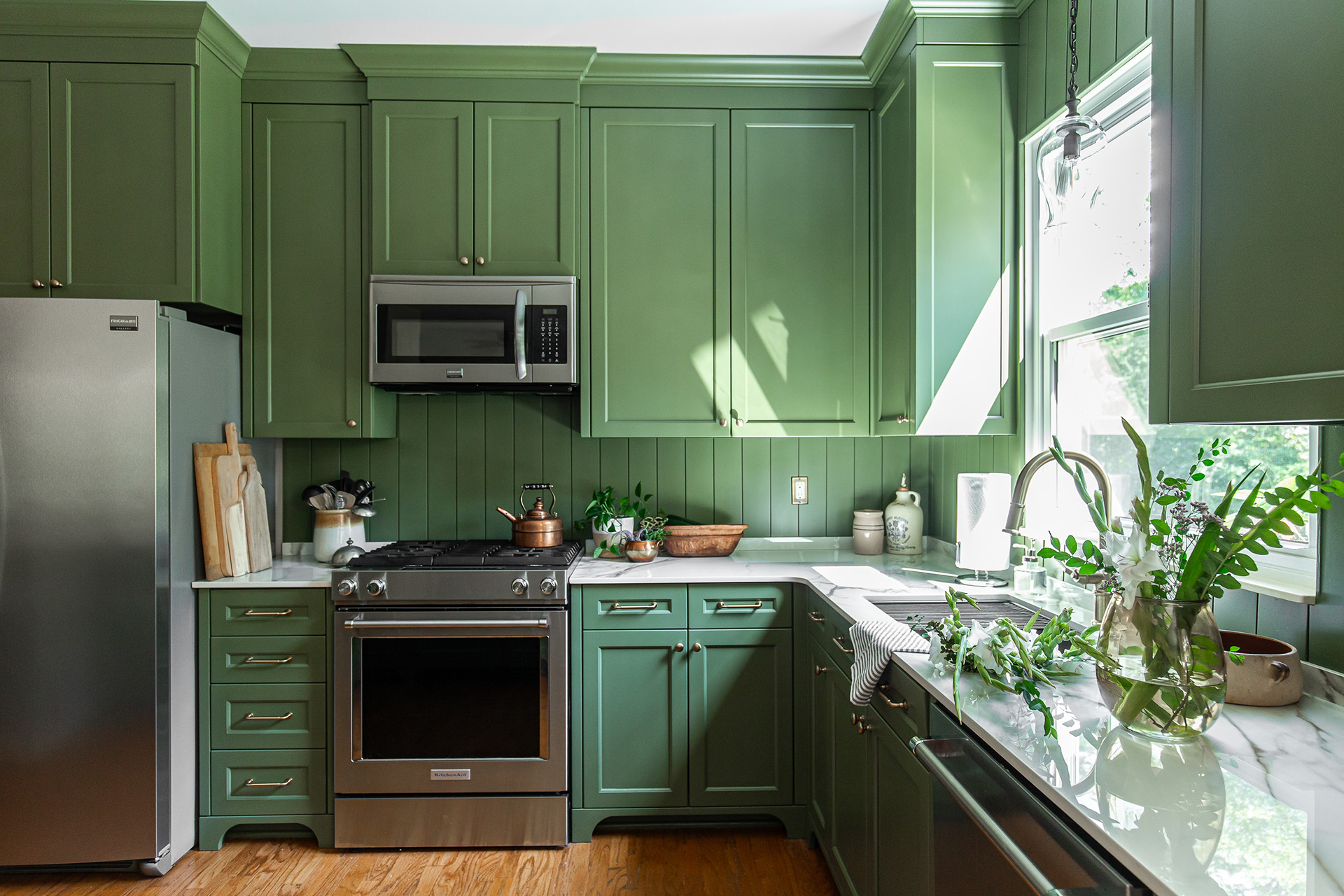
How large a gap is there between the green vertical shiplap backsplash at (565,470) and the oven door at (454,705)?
0.65 metres

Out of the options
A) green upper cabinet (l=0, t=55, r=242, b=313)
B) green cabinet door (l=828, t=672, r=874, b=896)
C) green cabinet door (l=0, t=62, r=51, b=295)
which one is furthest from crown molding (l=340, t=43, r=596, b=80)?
green cabinet door (l=828, t=672, r=874, b=896)

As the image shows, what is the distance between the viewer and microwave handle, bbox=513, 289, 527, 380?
2502 millimetres

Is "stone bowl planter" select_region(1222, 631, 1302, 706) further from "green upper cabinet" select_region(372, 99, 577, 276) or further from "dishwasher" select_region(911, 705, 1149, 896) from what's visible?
"green upper cabinet" select_region(372, 99, 577, 276)

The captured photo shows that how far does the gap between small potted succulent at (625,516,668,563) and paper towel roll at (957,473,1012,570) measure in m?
1.04

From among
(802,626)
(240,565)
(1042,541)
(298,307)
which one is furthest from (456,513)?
(1042,541)

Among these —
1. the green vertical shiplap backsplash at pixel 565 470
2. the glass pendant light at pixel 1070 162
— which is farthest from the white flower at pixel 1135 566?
the green vertical shiplap backsplash at pixel 565 470

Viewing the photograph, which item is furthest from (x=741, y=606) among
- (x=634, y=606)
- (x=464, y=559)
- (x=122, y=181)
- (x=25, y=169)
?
(x=25, y=169)

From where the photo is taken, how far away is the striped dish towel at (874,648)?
1544 millimetres

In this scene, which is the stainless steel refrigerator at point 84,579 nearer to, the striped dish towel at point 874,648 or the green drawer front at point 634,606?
the green drawer front at point 634,606

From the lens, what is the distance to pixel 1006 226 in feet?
7.30

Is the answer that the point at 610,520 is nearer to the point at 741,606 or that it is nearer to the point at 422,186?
the point at 741,606

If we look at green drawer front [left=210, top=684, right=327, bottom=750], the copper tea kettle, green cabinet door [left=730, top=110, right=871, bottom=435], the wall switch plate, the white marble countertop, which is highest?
green cabinet door [left=730, top=110, right=871, bottom=435]

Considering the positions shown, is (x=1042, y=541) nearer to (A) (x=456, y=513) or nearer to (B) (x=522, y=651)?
(B) (x=522, y=651)

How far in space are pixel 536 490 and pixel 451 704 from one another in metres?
0.87
